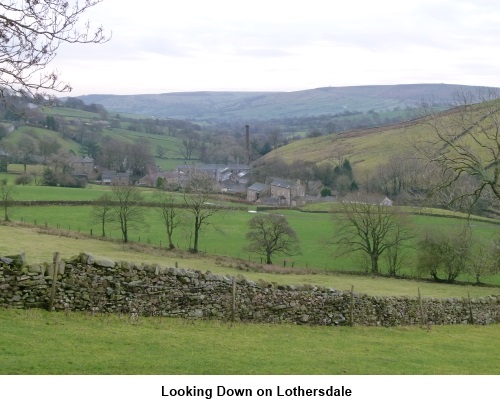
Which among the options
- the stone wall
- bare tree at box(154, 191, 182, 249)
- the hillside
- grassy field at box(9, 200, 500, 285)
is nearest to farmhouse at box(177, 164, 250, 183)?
the hillside

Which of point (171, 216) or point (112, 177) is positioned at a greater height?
point (112, 177)

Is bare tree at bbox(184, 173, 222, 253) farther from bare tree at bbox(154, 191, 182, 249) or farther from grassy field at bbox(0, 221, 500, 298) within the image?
grassy field at bbox(0, 221, 500, 298)

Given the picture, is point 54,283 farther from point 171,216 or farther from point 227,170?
point 227,170

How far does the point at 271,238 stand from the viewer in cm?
4906

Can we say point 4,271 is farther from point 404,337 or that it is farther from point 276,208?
point 276,208

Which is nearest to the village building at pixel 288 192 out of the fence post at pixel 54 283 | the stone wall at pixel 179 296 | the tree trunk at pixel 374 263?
the tree trunk at pixel 374 263

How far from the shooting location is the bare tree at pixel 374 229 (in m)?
48.6

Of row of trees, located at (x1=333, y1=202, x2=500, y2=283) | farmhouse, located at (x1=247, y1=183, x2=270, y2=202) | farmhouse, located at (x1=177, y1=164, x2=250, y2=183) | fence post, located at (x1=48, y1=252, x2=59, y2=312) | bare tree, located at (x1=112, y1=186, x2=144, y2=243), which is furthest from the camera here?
farmhouse, located at (x1=177, y1=164, x2=250, y2=183)

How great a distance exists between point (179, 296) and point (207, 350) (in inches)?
146

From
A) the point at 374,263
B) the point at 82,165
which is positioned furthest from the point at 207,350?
the point at 82,165

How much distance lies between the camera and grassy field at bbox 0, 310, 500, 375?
992 cm

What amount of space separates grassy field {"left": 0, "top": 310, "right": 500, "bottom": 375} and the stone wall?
20.0 inches

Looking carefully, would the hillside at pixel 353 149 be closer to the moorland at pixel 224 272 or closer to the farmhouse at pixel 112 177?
the moorland at pixel 224 272

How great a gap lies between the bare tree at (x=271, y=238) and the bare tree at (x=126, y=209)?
11271 mm
